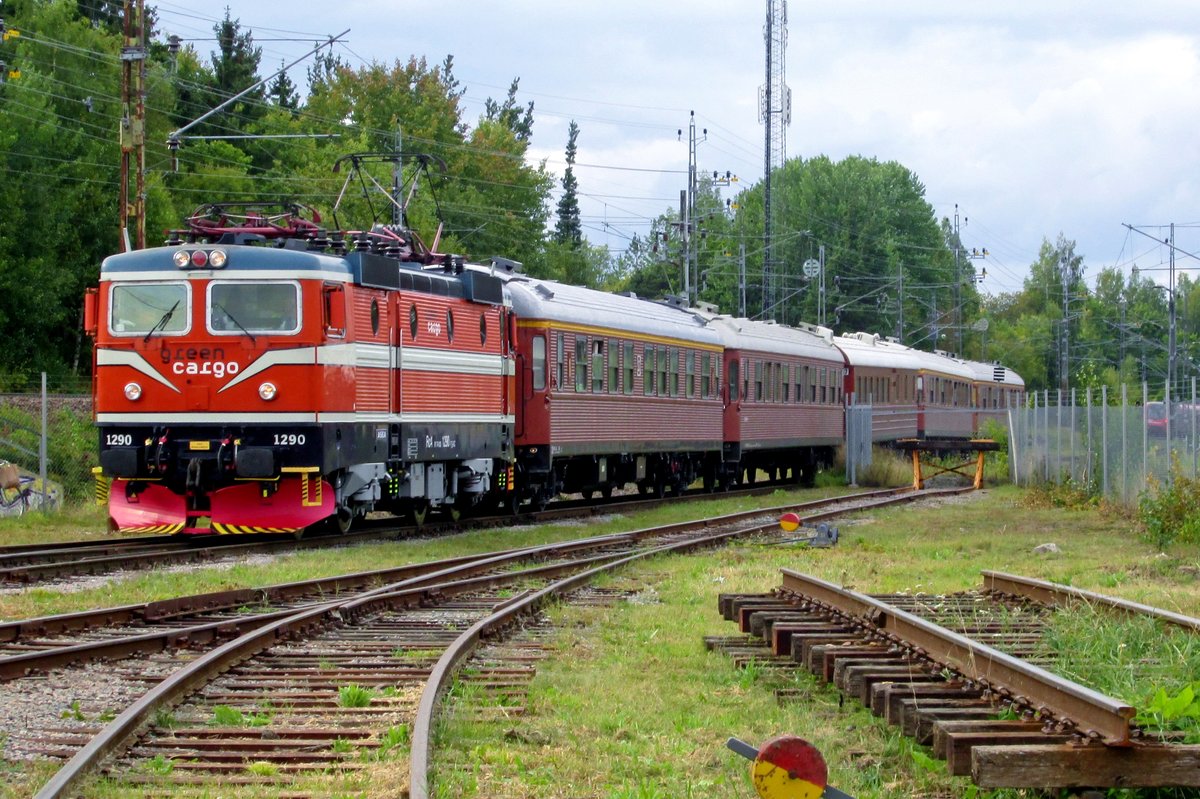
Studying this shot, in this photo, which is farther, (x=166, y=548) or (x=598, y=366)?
(x=598, y=366)

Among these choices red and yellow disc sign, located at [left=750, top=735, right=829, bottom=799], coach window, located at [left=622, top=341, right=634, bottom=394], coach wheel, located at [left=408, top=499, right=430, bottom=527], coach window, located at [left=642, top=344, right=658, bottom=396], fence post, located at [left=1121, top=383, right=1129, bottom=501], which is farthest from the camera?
coach window, located at [left=642, top=344, right=658, bottom=396]

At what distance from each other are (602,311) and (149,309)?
9931 millimetres

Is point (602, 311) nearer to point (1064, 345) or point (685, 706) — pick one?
point (685, 706)

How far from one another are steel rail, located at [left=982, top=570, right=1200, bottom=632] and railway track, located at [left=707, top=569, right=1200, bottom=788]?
0.01m

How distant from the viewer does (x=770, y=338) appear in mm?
35781

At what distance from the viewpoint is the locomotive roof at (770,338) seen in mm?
33281

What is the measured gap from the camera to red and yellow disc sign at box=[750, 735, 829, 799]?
18.8 ft

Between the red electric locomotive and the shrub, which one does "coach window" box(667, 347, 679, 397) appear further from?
the shrub

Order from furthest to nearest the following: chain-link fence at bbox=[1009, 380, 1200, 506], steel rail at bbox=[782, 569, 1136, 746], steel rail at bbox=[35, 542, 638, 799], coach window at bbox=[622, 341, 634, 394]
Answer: coach window at bbox=[622, 341, 634, 394], chain-link fence at bbox=[1009, 380, 1200, 506], steel rail at bbox=[35, 542, 638, 799], steel rail at bbox=[782, 569, 1136, 746]

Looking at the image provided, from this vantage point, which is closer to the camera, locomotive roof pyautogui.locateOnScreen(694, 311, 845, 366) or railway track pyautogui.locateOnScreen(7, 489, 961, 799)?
railway track pyautogui.locateOnScreen(7, 489, 961, 799)

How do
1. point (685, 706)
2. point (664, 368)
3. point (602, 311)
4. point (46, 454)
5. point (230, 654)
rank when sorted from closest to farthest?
point (685, 706) → point (230, 654) → point (46, 454) → point (602, 311) → point (664, 368)

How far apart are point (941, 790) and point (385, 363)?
1332 centimetres

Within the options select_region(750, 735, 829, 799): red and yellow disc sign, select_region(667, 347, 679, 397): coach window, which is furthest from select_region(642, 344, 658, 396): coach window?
select_region(750, 735, 829, 799): red and yellow disc sign

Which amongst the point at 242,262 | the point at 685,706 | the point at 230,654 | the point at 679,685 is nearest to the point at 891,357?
the point at 242,262
